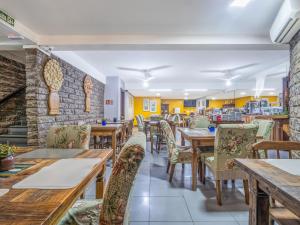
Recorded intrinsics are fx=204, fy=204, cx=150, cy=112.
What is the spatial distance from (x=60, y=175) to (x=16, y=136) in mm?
3876

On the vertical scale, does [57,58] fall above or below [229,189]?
above

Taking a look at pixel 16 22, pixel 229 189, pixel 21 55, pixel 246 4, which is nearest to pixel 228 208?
pixel 229 189

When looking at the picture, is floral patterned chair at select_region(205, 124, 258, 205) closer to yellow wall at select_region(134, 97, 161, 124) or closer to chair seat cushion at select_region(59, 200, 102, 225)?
chair seat cushion at select_region(59, 200, 102, 225)

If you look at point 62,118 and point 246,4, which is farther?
point 62,118

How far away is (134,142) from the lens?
0.88 m

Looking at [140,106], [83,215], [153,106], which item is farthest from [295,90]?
[140,106]

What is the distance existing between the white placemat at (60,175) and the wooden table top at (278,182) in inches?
35.9

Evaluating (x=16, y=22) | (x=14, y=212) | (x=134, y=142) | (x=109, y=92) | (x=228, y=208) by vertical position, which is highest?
(x=16, y=22)

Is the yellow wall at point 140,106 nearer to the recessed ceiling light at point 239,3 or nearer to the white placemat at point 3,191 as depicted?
Result: the recessed ceiling light at point 239,3

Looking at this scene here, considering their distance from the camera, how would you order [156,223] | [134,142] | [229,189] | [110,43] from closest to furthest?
[134,142], [156,223], [229,189], [110,43]

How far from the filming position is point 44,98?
3.43 meters

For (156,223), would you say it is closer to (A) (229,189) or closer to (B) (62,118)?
(A) (229,189)

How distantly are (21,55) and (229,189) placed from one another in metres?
4.72

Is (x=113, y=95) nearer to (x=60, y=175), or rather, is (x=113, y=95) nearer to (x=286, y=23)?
(x=286, y=23)
